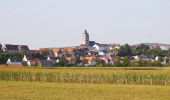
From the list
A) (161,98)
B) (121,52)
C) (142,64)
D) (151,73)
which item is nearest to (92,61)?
(121,52)

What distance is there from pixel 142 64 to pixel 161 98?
81.4 m

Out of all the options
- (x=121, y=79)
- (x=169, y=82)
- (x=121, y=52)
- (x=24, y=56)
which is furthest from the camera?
(x=121, y=52)

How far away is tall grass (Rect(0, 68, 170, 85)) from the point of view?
59.5 meters

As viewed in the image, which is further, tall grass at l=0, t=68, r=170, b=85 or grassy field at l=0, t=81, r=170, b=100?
tall grass at l=0, t=68, r=170, b=85

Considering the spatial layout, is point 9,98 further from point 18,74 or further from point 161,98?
point 18,74

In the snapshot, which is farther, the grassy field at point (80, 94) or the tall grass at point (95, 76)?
the tall grass at point (95, 76)

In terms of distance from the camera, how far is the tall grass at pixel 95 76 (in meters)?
59.5

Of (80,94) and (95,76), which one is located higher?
(95,76)

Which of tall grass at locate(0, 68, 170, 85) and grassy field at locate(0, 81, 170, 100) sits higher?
tall grass at locate(0, 68, 170, 85)

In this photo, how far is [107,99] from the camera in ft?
96.7

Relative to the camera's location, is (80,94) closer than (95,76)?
Yes

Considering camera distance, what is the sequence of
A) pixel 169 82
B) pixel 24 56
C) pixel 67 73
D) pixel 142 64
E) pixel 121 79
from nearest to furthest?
1. pixel 169 82
2. pixel 121 79
3. pixel 67 73
4. pixel 142 64
5. pixel 24 56

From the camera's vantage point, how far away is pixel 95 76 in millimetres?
64125

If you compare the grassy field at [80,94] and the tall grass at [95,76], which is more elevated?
the tall grass at [95,76]
